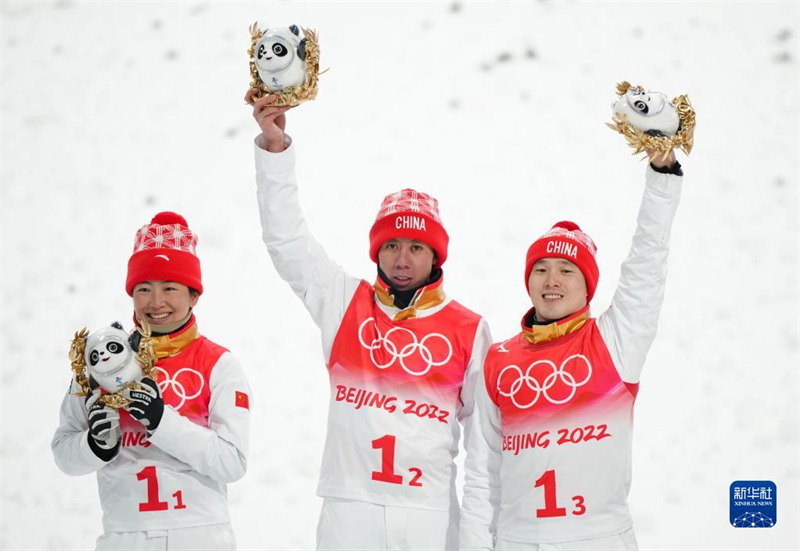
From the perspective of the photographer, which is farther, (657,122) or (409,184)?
(409,184)

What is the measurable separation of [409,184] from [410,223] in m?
1.07

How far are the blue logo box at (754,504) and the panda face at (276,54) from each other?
7.00 feet

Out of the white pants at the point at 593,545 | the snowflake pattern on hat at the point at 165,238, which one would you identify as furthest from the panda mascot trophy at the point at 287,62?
the white pants at the point at 593,545

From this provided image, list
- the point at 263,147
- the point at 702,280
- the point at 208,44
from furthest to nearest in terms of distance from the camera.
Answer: the point at 208,44
the point at 702,280
the point at 263,147

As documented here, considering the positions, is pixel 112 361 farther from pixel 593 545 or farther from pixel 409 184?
pixel 409 184

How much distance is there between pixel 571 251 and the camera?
2.64 meters

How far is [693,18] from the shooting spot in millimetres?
3924

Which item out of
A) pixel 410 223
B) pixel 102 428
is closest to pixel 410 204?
pixel 410 223

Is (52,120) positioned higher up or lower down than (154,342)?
higher up

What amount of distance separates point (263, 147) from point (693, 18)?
6.61ft

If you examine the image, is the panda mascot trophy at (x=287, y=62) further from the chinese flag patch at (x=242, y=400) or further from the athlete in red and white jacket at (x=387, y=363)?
the chinese flag patch at (x=242, y=400)

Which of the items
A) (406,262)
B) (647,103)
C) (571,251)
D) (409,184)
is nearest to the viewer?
(647,103)

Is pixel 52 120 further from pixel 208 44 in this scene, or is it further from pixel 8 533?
pixel 8 533

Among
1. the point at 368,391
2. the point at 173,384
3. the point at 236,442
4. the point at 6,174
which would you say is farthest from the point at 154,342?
the point at 6,174
